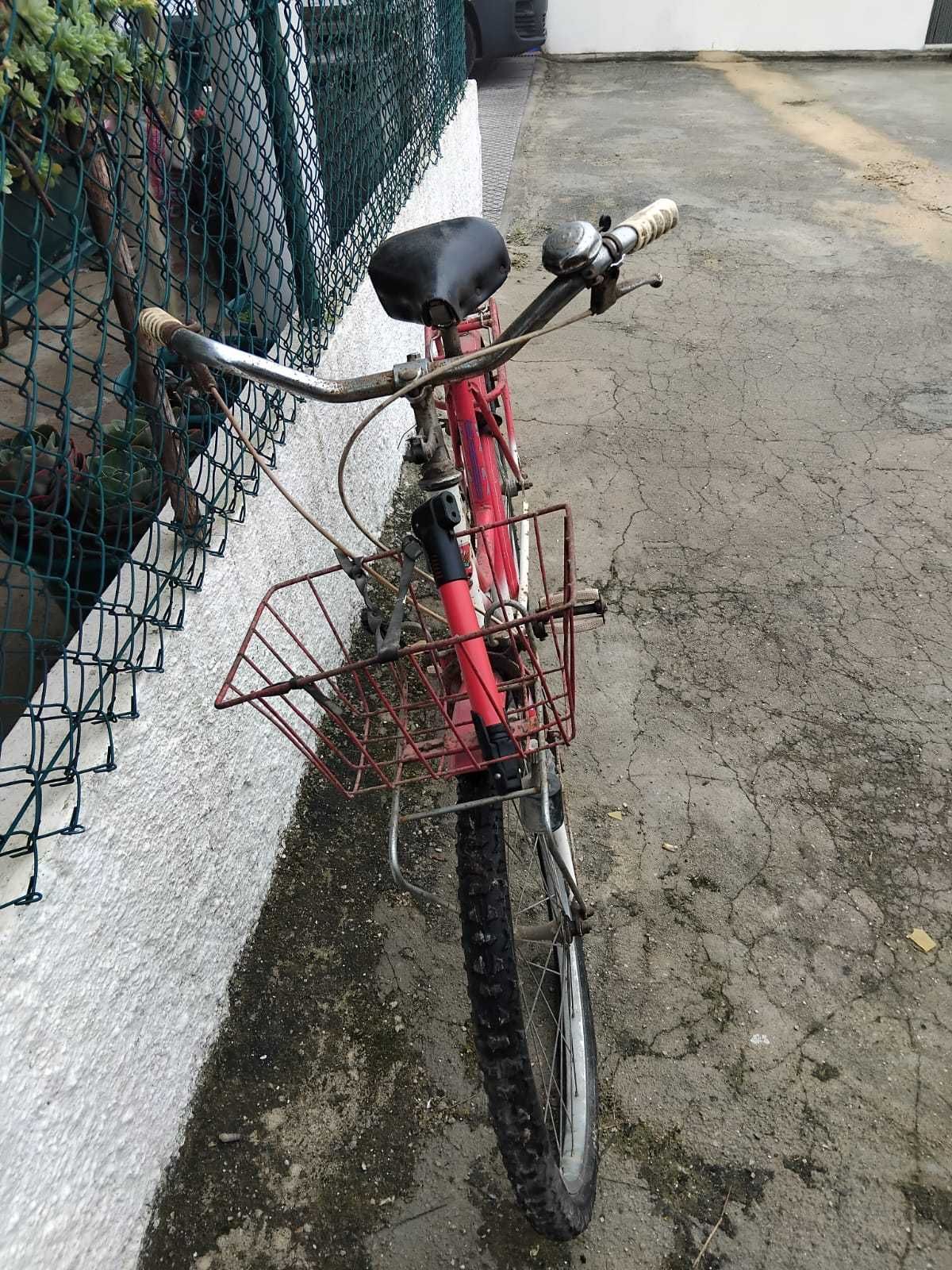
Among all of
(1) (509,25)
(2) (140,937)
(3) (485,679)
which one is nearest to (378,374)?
(3) (485,679)

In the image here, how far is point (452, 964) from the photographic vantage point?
7.15 ft

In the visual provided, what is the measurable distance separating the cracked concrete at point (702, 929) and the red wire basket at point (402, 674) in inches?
9.0

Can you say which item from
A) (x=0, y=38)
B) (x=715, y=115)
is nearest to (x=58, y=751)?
(x=0, y=38)

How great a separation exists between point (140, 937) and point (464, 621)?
0.95 m

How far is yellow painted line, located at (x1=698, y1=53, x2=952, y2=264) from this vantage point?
19.8 ft

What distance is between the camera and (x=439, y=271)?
4.68 ft

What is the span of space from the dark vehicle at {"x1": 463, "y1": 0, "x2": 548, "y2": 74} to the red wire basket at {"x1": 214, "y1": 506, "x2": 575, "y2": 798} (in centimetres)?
840

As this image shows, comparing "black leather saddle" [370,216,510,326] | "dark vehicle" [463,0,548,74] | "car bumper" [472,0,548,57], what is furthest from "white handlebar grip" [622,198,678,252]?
"car bumper" [472,0,548,57]

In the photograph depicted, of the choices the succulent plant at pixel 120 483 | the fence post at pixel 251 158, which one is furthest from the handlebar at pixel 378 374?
the fence post at pixel 251 158

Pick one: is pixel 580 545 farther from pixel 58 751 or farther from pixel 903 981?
pixel 58 751

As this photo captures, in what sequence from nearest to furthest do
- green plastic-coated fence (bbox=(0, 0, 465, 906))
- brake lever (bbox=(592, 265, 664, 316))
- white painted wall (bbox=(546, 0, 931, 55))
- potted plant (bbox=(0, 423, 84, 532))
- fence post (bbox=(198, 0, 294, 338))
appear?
1. brake lever (bbox=(592, 265, 664, 316))
2. green plastic-coated fence (bbox=(0, 0, 465, 906))
3. potted plant (bbox=(0, 423, 84, 532))
4. fence post (bbox=(198, 0, 294, 338))
5. white painted wall (bbox=(546, 0, 931, 55))

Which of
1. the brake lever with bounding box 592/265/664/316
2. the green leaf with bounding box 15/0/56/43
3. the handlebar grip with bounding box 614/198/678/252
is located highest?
the green leaf with bounding box 15/0/56/43

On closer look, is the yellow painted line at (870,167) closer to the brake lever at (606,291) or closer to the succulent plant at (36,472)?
the brake lever at (606,291)

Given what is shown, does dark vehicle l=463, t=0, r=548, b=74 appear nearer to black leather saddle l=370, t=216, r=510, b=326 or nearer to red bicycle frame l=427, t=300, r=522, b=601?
red bicycle frame l=427, t=300, r=522, b=601
